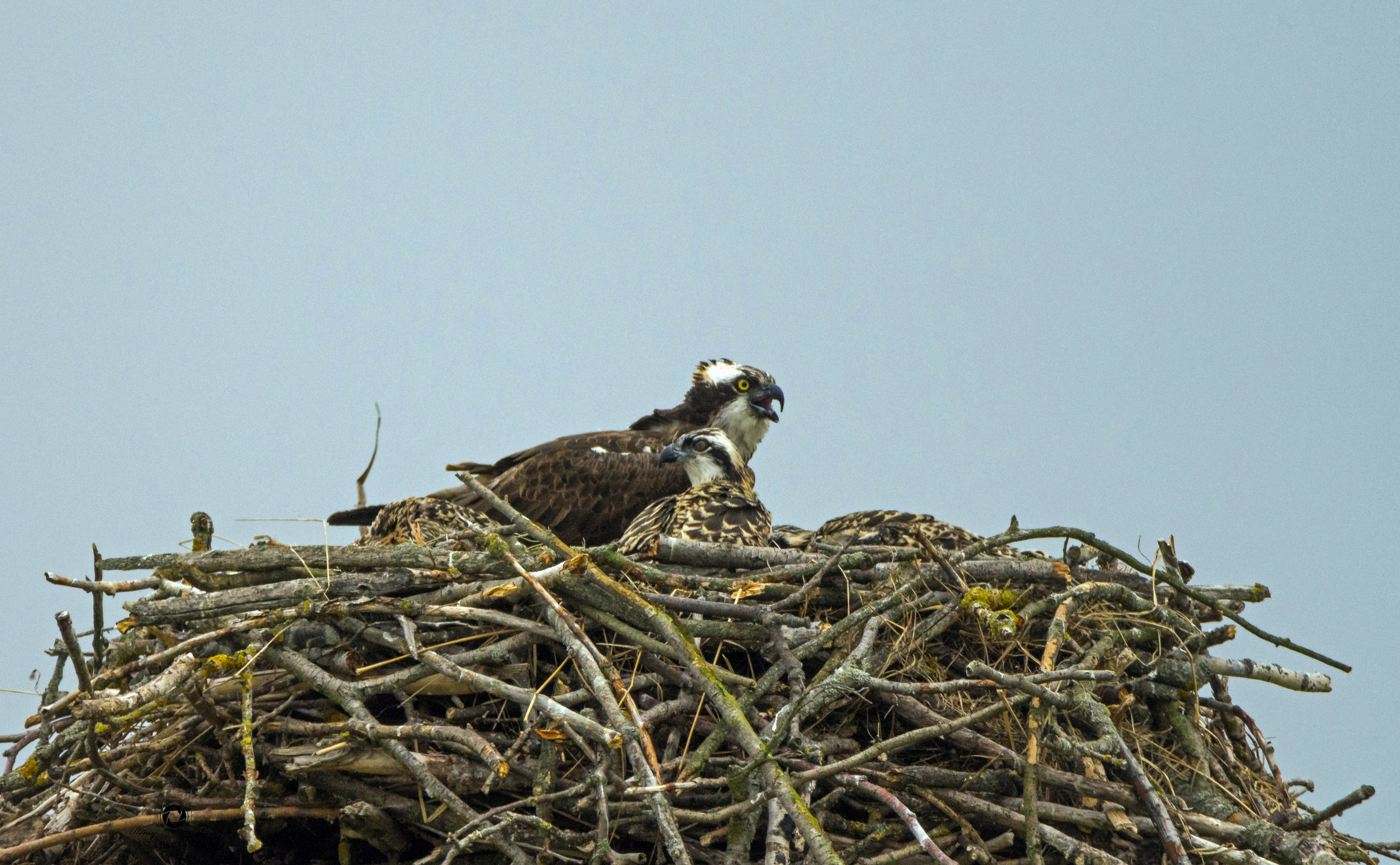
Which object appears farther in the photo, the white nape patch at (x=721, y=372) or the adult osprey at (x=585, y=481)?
the white nape patch at (x=721, y=372)

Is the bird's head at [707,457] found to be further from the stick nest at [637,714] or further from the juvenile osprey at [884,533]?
the stick nest at [637,714]

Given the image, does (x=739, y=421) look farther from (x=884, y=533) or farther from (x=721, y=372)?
(x=884, y=533)

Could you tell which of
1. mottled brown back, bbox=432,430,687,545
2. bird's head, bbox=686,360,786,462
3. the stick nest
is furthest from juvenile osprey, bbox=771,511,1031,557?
bird's head, bbox=686,360,786,462

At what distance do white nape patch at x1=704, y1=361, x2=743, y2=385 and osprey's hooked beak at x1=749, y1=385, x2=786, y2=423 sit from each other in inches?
9.1

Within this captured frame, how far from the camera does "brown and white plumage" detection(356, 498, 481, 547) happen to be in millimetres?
5914

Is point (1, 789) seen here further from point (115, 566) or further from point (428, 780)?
point (428, 780)

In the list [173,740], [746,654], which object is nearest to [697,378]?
[746,654]

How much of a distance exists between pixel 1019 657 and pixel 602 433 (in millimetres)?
3871

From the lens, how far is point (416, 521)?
6078 millimetres

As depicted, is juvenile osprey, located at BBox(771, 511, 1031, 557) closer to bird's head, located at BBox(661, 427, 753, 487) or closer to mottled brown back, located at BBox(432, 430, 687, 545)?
bird's head, located at BBox(661, 427, 753, 487)

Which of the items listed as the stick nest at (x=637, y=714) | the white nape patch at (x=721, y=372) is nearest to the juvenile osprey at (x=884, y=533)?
the stick nest at (x=637, y=714)

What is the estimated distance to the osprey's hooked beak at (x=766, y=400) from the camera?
26.7 feet

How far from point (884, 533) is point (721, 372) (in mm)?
3187

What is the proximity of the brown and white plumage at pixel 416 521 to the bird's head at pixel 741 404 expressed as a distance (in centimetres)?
227
